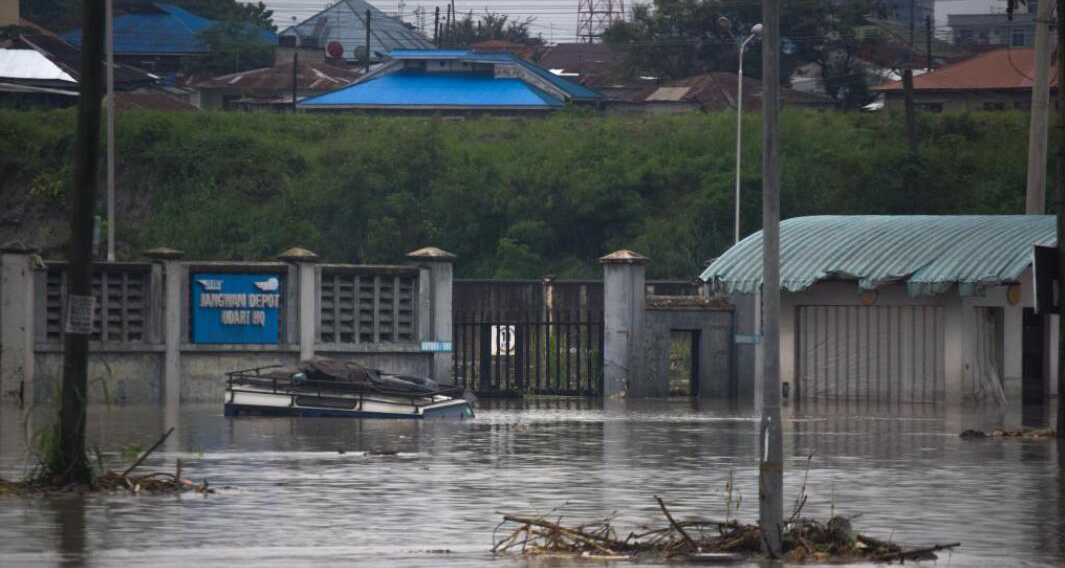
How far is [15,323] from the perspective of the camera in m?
32.0

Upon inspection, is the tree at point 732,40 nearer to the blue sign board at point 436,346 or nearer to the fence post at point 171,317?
the blue sign board at point 436,346

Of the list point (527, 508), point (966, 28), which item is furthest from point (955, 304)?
Result: point (966, 28)

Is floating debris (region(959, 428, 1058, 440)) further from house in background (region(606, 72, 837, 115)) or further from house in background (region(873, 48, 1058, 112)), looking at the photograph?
house in background (region(606, 72, 837, 115))

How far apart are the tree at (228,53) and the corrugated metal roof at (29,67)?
57.7 feet

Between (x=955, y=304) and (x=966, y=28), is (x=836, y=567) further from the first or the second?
(x=966, y=28)

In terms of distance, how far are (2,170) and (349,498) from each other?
183ft

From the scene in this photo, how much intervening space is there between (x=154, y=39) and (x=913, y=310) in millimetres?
69002

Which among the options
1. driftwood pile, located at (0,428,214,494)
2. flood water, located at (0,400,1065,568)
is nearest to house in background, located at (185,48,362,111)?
flood water, located at (0,400,1065,568)

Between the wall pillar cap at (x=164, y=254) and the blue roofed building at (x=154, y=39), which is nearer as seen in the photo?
the wall pillar cap at (x=164, y=254)

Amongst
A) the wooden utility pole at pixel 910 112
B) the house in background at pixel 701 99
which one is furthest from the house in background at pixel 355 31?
the wooden utility pole at pixel 910 112

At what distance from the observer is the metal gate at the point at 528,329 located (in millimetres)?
39188

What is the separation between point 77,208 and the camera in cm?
1628

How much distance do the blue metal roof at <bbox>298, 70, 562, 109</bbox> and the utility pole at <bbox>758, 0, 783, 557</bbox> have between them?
2631 inches

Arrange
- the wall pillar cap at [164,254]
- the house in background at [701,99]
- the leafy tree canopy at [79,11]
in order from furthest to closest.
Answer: the leafy tree canopy at [79,11], the house in background at [701,99], the wall pillar cap at [164,254]
